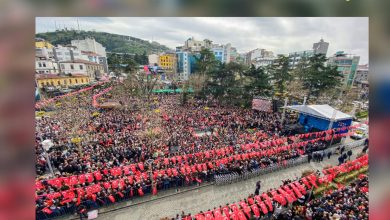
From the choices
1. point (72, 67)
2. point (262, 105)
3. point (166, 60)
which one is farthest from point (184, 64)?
point (262, 105)

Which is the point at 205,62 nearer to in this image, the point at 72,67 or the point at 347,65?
the point at 72,67

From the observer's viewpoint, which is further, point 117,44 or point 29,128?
point 117,44

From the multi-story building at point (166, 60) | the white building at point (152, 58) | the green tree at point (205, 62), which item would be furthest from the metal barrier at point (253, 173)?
the white building at point (152, 58)

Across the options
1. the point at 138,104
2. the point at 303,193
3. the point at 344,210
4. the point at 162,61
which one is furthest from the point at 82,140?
the point at 162,61

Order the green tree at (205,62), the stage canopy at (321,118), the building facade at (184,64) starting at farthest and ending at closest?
the building facade at (184,64), the green tree at (205,62), the stage canopy at (321,118)

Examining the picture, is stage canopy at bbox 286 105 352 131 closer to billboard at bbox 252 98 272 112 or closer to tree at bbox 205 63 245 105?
billboard at bbox 252 98 272 112

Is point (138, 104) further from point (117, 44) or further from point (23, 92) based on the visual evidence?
point (117, 44)

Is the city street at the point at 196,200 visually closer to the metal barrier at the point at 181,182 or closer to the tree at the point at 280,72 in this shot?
the metal barrier at the point at 181,182
